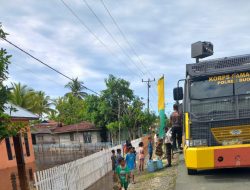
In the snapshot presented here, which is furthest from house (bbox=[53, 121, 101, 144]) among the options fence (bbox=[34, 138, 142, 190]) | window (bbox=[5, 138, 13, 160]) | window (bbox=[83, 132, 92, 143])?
fence (bbox=[34, 138, 142, 190])

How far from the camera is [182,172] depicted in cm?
1084

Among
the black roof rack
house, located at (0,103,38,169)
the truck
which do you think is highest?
the black roof rack

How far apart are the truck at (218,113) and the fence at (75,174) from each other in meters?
4.08

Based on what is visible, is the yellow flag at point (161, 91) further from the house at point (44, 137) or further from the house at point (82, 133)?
the house at point (44, 137)

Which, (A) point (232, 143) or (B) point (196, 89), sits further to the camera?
(B) point (196, 89)

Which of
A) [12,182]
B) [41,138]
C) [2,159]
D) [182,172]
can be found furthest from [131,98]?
[182,172]

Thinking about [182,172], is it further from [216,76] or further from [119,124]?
[119,124]

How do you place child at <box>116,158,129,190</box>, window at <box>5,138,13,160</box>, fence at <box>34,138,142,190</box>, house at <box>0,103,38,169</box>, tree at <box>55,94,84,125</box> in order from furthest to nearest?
tree at <box>55,94,84,125</box> < window at <box>5,138,13,160</box> < house at <box>0,103,38,169</box> < child at <box>116,158,129,190</box> < fence at <box>34,138,142,190</box>

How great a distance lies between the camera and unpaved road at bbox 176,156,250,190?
27.2ft

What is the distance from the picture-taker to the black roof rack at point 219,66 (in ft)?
30.6

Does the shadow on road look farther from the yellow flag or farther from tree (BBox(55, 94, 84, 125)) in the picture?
tree (BBox(55, 94, 84, 125))

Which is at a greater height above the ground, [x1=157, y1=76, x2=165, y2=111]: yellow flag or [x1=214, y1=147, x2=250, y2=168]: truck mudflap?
[x1=157, y1=76, x2=165, y2=111]: yellow flag

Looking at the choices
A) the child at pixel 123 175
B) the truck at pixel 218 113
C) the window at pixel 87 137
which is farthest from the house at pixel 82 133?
the truck at pixel 218 113

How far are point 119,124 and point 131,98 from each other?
24.0 feet
